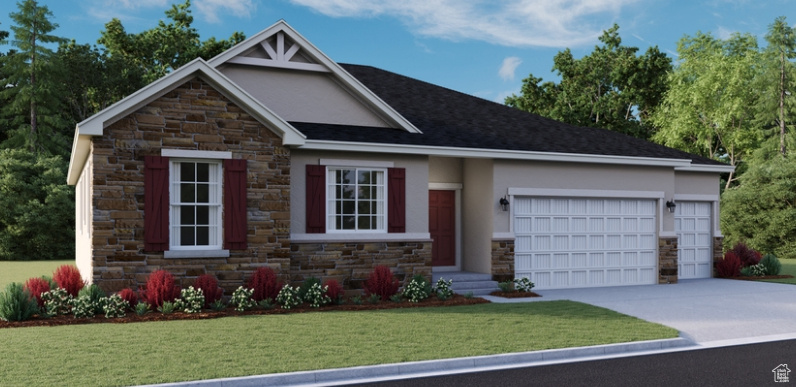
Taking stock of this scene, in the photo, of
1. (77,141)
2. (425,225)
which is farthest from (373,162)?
(77,141)

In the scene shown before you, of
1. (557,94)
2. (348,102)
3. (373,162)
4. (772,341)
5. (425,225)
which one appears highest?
(557,94)

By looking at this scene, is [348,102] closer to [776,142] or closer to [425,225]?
[425,225]

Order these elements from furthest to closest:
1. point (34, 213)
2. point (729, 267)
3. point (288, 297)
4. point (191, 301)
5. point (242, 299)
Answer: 1. point (34, 213)
2. point (729, 267)
3. point (288, 297)
4. point (242, 299)
5. point (191, 301)

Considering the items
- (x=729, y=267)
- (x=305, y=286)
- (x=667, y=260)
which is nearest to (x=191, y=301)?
(x=305, y=286)

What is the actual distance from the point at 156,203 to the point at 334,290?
3.77 m

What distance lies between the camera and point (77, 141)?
1411cm

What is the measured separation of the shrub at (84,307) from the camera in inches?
461

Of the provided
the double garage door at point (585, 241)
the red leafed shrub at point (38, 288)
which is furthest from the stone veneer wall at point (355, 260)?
the red leafed shrub at point (38, 288)

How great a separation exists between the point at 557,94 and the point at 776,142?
14.5 m

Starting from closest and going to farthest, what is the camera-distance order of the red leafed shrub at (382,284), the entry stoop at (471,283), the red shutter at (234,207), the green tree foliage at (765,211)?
1. the red shutter at (234,207)
2. the red leafed shrub at (382,284)
3. the entry stoop at (471,283)
4. the green tree foliage at (765,211)

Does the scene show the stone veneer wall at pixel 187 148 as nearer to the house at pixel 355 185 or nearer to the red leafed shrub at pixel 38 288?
the house at pixel 355 185

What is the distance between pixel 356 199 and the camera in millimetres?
15266

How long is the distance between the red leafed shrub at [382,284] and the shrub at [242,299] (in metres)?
2.52

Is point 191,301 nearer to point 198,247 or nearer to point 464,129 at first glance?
point 198,247
